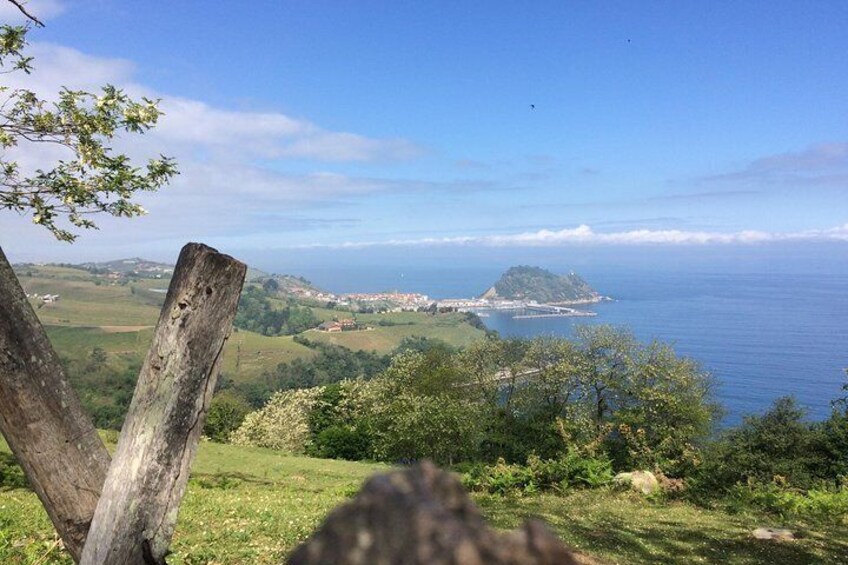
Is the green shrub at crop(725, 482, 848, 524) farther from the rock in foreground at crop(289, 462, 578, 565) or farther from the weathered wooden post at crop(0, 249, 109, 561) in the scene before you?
the rock in foreground at crop(289, 462, 578, 565)

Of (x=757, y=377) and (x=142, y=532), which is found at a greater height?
(x=142, y=532)

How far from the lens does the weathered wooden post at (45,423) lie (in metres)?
2.74

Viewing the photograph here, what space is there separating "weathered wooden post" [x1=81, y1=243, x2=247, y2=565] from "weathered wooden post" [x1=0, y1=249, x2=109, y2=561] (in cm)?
15

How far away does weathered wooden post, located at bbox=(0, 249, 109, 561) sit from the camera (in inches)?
108

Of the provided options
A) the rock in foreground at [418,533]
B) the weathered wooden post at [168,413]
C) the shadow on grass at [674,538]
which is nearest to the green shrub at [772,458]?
the shadow on grass at [674,538]

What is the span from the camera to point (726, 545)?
37.9 ft

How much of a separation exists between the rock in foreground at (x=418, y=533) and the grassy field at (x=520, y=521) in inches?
312

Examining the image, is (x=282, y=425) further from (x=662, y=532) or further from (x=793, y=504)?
(x=662, y=532)

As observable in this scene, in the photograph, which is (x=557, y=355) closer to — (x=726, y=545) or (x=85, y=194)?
(x=726, y=545)

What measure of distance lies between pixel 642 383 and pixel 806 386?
329ft

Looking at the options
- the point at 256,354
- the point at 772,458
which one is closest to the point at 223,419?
the point at 772,458

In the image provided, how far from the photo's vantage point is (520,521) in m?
12.0

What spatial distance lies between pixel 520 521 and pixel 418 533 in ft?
39.9

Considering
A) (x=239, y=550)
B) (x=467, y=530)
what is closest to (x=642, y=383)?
(x=239, y=550)
